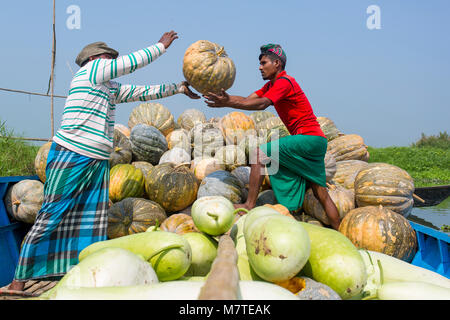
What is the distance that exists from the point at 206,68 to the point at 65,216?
2283 mm

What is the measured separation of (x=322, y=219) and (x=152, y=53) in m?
2.74

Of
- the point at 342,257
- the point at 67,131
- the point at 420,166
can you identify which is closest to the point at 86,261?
the point at 342,257

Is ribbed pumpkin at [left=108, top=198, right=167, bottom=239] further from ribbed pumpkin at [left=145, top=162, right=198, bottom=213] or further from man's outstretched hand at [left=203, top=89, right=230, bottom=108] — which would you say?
man's outstretched hand at [left=203, top=89, right=230, bottom=108]

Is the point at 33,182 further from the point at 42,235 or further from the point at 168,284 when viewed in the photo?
the point at 168,284

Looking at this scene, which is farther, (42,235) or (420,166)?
(420,166)

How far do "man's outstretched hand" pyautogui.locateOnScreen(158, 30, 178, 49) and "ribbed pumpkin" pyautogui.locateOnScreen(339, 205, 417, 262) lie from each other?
9.04ft

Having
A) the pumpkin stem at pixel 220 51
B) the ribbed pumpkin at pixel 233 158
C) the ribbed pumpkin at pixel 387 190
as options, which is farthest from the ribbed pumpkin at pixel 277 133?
the pumpkin stem at pixel 220 51

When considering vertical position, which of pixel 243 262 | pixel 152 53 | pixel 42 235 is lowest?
pixel 42 235

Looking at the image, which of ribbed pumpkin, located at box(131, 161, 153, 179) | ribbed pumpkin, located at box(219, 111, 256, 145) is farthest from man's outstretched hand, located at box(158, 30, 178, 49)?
ribbed pumpkin, located at box(219, 111, 256, 145)

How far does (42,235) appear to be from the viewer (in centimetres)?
306

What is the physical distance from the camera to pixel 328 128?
6.14 m

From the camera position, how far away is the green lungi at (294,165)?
3.73 meters

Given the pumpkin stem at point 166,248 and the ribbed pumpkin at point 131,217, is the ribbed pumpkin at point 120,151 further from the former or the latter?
the pumpkin stem at point 166,248

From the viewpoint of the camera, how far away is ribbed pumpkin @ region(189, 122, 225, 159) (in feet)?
18.2
